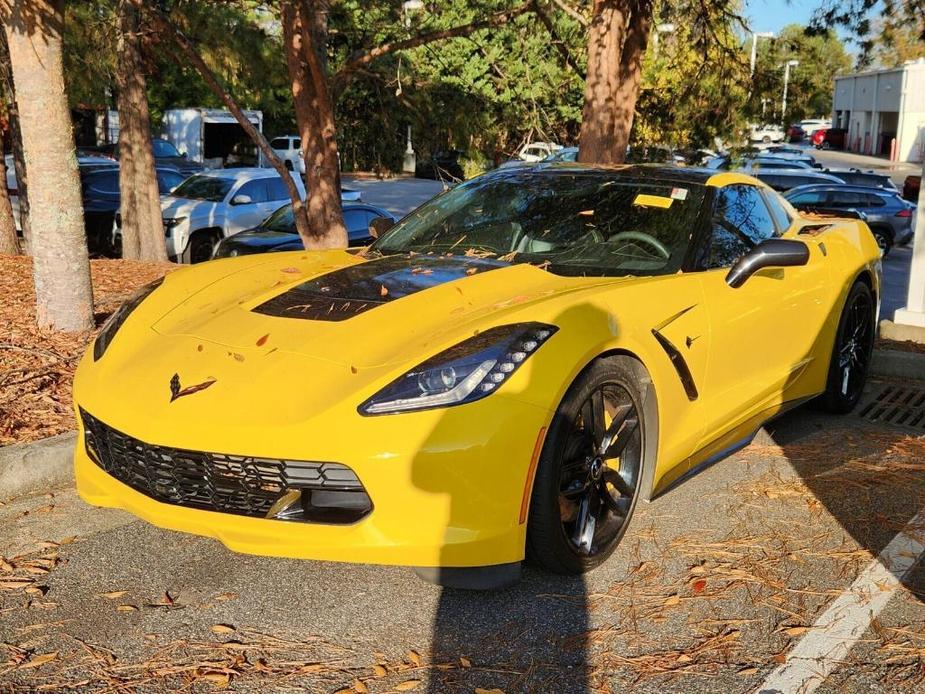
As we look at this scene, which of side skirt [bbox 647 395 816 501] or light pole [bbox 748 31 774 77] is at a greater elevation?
light pole [bbox 748 31 774 77]

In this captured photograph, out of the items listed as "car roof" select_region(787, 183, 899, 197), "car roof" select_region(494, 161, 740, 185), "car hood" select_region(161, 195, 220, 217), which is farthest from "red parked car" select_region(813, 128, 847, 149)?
"car roof" select_region(494, 161, 740, 185)

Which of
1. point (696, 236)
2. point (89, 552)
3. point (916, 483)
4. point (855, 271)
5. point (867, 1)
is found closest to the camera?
point (89, 552)

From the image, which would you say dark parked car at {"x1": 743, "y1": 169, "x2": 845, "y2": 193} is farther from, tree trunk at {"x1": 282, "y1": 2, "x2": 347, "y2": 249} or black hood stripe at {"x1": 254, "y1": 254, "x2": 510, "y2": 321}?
black hood stripe at {"x1": 254, "y1": 254, "x2": 510, "y2": 321}

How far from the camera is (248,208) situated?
54.9 feet

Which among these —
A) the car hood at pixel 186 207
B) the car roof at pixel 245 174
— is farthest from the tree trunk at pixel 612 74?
the car roof at pixel 245 174

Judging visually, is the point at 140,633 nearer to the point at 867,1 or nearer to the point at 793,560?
the point at 793,560

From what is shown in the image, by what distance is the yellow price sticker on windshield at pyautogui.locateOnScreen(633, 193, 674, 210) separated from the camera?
4.68m

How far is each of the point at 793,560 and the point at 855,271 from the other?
2.48 meters

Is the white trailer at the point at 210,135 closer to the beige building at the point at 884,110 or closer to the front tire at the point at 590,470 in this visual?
the front tire at the point at 590,470

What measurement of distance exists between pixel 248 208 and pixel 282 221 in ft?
5.32

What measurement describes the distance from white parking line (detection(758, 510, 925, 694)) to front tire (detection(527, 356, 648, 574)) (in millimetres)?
785

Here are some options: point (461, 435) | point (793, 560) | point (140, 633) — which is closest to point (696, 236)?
point (793, 560)

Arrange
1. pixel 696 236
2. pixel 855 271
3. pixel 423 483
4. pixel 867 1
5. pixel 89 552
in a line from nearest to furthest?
pixel 423 483
pixel 89 552
pixel 696 236
pixel 855 271
pixel 867 1

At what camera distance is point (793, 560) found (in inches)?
152
